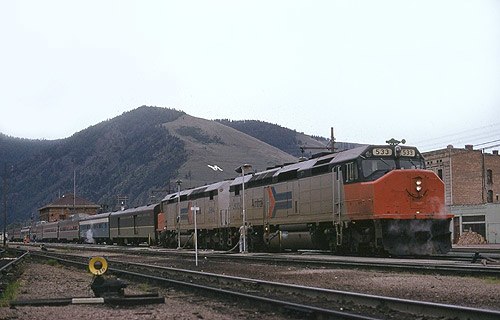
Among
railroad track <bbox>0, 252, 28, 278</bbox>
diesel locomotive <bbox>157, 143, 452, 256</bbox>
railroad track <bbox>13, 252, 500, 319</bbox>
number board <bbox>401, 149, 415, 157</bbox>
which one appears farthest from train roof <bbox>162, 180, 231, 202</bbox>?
railroad track <bbox>13, 252, 500, 319</bbox>

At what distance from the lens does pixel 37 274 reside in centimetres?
2395

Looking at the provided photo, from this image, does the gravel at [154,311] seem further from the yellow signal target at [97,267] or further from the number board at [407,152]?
the number board at [407,152]

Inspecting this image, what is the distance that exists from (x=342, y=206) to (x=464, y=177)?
42491 millimetres

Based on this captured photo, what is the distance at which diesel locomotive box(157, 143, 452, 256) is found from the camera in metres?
25.2

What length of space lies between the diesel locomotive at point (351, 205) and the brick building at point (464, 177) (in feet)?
95.2

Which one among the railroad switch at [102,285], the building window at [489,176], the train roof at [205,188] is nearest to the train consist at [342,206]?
the train roof at [205,188]

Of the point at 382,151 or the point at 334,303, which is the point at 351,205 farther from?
the point at 334,303

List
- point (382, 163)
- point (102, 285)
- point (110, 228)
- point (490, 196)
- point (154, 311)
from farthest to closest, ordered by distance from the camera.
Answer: point (110, 228) < point (490, 196) < point (382, 163) < point (102, 285) < point (154, 311)

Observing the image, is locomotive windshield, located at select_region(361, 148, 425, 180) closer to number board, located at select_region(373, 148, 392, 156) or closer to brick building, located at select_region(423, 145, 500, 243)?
number board, located at select_region(373, 148, 392, 156)

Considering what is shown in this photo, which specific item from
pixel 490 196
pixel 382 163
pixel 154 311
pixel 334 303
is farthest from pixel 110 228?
pixel 334 303

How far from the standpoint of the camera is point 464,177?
66125 mm

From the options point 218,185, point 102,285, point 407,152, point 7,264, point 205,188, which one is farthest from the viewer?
point 205,188

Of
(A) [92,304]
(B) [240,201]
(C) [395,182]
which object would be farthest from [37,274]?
(B) [240,201]

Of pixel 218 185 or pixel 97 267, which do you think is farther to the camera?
pixel 218 185
